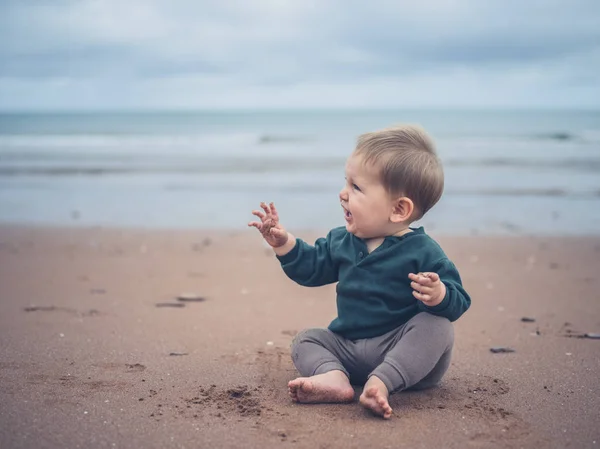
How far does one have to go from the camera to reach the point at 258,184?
12.4 meters

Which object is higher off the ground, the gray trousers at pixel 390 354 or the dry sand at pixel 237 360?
the gray trousers at pixel 390 354

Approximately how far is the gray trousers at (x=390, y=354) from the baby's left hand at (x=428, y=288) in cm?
16

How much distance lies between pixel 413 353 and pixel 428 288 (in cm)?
29

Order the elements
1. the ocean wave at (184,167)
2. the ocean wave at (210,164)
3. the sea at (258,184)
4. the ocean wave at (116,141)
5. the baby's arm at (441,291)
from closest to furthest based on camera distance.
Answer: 1. the baby's arm at (441,291)
2. the sea at (258,184)
3. the ocean wave at (184,167)
4. the ocean wave at (210,164)
5. the ocean wave at (116,141)

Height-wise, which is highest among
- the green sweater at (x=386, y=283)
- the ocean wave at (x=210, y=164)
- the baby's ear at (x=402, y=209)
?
the baby's ear at (x=402, y=209)

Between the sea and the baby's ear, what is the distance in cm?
506


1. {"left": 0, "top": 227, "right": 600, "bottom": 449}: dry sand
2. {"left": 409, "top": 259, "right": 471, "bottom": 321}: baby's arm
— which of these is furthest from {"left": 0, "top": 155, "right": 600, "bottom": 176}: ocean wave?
{"left": 409, "top": 259, "right": 471, "bottom": 321}: baby's arm

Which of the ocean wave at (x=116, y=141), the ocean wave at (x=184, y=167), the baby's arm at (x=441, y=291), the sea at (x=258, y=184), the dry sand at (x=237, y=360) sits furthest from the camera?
the ocean wave at (x=116, y=141)

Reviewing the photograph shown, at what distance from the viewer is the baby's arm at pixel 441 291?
2389mm

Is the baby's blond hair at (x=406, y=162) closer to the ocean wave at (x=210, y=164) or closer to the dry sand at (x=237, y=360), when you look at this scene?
the dry sand at (x=237, y=360)

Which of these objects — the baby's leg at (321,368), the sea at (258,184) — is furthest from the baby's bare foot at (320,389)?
the sea at (258,184)

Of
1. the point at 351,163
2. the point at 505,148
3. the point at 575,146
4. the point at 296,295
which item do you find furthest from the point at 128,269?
the point at 575,146

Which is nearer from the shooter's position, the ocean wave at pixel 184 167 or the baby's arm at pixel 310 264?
the baby's arm at pixel 310 264

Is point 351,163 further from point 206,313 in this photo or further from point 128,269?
point 128,269
